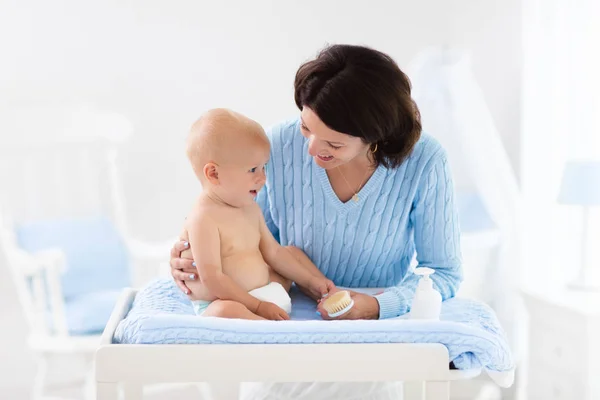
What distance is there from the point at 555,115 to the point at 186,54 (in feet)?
5.05

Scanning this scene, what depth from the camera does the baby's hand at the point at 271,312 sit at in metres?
1.61

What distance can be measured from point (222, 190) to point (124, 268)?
5.12 feet

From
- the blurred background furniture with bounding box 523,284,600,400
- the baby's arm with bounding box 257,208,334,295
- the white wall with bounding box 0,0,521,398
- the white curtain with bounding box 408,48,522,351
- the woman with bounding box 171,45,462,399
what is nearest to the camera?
the woman with bounding box 171,45,462,399

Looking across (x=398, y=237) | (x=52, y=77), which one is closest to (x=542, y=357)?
(x=398, y=237)

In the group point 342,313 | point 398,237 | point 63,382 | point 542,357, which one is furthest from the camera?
point 63,382

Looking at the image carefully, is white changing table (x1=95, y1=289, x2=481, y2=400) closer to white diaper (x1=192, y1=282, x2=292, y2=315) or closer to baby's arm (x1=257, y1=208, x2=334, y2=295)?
white diaper (x1=192, y1=282, x2=292, y2=315)

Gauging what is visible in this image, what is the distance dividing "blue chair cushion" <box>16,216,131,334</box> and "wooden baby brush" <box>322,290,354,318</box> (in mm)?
1543

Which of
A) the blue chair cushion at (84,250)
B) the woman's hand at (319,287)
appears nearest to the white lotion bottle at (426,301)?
the woman's hand at (319,287)

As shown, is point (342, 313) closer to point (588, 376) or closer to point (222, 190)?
point (222, 190)

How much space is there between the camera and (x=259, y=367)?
4.66 feet

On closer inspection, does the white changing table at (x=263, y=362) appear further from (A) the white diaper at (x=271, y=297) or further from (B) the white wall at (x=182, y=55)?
(B) the white wall at (x=182, y=55)

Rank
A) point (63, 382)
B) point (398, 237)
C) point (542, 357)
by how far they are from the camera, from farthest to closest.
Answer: point (63, 382) < point (542, 357) < point (398, 237)

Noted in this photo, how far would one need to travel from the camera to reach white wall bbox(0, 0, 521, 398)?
11.5ft

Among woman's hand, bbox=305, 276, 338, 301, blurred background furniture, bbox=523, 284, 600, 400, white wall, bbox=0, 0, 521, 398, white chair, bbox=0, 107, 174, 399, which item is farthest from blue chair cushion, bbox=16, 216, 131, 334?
blurred background furniture, bbox=523, 284, 600, 400
